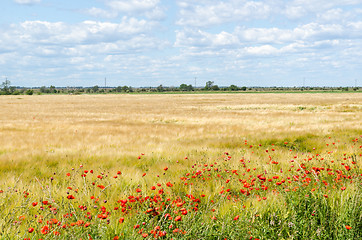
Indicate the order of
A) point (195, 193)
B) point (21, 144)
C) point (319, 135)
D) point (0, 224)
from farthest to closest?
point (319, 135) < point (21, 144) < point (195, 193) < point (0, 224)

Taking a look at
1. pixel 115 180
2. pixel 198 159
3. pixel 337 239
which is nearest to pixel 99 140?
pixel 198 159

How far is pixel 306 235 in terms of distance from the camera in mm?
3717

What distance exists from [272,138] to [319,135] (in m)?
2.87

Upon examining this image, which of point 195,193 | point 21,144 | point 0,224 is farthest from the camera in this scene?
point 21,144

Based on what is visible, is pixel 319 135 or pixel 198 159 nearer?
pixel 198 159

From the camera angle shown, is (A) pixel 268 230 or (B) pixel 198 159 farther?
(B) pixel 198 159

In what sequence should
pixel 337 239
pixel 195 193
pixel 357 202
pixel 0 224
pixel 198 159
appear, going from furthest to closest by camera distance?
pixel 198 159
pixel 195 193
pixel 357 202
pixel 0 224
pixel 337 239

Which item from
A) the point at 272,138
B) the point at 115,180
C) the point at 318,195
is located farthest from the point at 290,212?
the point at 272,138

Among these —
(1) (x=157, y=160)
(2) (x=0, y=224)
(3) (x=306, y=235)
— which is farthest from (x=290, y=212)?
(1) (x=157, y=160)

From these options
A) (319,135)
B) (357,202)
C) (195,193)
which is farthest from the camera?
(319,135)

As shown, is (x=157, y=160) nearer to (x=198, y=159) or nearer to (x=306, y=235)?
(x=198, y=159)

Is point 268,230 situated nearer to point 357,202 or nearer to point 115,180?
point 357,202

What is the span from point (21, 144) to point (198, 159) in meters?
8.37

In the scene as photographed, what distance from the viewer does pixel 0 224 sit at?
155 inches
